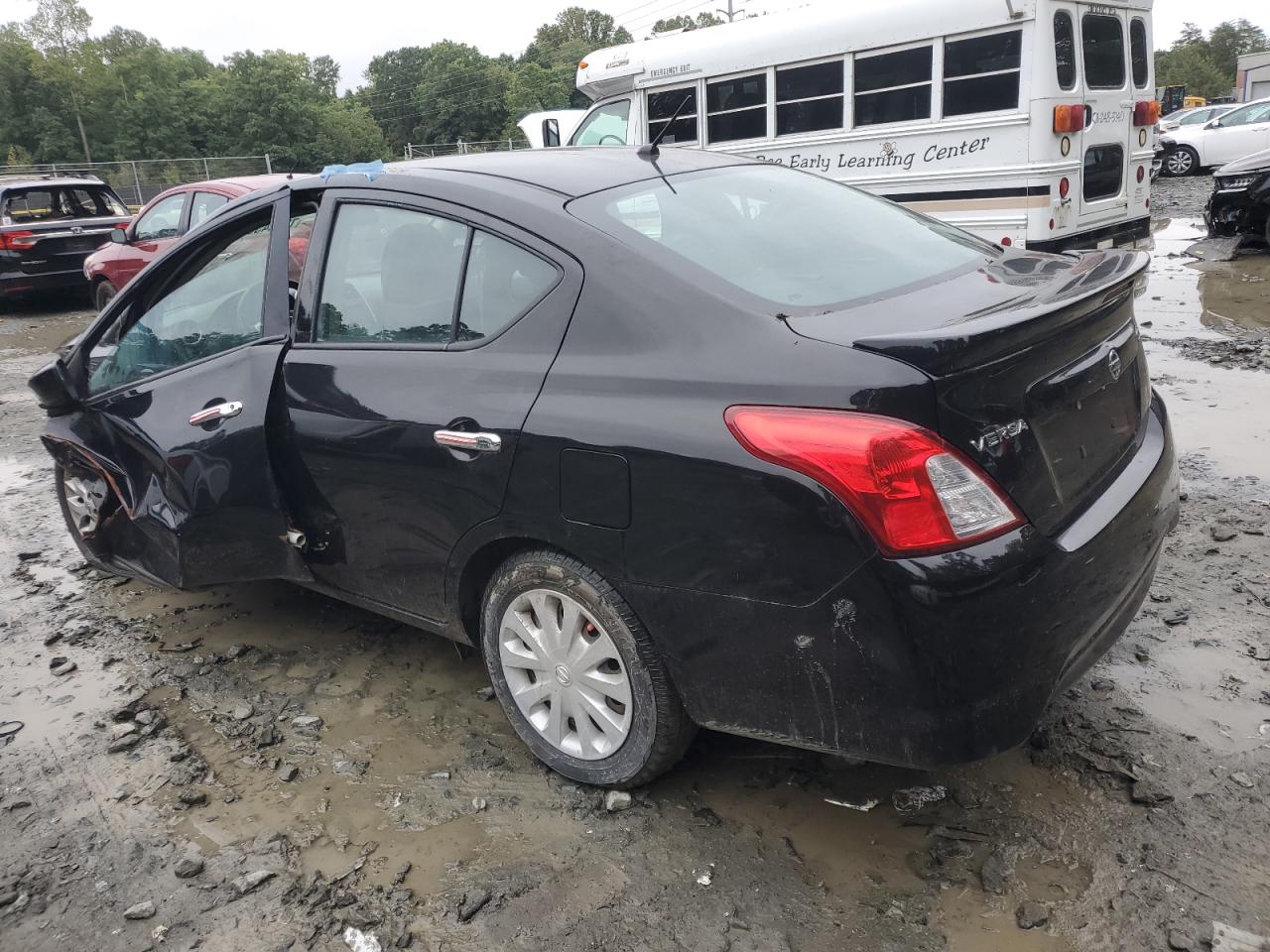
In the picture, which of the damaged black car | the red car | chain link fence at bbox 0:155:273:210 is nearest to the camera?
the red car

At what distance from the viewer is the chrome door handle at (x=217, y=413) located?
3.24 meters

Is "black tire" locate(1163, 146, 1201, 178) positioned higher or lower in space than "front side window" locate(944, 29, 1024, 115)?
higher

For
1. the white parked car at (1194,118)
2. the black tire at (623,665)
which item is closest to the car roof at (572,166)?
the black tire at (623,665)

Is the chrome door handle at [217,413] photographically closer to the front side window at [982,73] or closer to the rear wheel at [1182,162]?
the front side window at [982,73]

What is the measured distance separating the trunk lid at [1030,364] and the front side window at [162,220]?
9032mm

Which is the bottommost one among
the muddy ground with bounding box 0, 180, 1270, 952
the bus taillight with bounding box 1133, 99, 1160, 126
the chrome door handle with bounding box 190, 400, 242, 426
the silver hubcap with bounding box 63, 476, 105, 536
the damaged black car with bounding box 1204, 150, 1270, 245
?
the muddy ground with bounding box 0, 180, 1270, 952

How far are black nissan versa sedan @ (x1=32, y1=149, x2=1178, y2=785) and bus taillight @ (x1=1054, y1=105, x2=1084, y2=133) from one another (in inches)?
228

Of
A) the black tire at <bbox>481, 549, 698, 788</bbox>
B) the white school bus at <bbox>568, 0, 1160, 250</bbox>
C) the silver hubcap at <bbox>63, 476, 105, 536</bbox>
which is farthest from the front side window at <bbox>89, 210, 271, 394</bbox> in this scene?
the white school bus at <bbox>568, 0, 1160, 250</bbox>

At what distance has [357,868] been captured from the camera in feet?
8.40

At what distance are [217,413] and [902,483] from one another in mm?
2329

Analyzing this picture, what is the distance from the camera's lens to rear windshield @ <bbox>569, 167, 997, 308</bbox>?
2541 mm

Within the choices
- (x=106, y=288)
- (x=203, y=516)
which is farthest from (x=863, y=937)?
(x=106, y=288)

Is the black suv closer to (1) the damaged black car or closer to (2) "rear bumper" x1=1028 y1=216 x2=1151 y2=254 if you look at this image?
(2) "rear bumper" x1=1028 y1=216 x2=1151 y2=254

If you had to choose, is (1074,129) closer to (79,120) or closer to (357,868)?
(357,868)
